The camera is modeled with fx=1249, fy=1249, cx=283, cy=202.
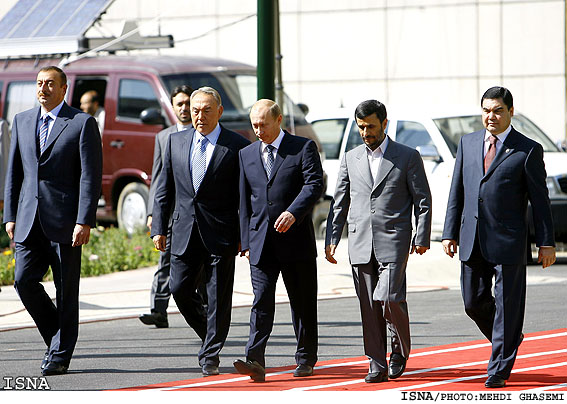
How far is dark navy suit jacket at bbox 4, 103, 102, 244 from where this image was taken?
8.49 m

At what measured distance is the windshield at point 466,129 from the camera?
16.6m

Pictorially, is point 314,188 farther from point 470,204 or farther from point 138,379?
point 138,379

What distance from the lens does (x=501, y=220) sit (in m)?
7.60

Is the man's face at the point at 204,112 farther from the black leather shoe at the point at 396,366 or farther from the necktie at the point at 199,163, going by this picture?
the black leather shoe at the point at 396,366

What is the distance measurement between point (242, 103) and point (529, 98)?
10165 mm

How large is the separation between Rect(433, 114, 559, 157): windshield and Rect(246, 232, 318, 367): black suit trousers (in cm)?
858

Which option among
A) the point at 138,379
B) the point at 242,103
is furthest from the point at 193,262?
the point at 242,103

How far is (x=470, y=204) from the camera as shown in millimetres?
7727

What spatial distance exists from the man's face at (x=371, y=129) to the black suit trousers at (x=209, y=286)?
126cm

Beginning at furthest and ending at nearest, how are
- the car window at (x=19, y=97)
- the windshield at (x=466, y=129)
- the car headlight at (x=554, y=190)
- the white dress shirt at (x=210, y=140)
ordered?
the car window at (x=19, y=97)
the windshield at (x=466, y=129)
the car headlight at (x=554, y=190)
the white dress shirt at (x=210, y=140)

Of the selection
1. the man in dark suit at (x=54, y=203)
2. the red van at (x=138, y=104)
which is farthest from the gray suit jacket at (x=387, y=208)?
the red van at (x=138, y=104)

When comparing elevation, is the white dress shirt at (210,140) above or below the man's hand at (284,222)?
above

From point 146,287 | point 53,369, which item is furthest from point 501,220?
point 146,287

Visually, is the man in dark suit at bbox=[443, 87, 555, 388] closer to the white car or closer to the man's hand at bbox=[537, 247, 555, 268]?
the man's hand at bbox=[537, 247, 555, 268]
